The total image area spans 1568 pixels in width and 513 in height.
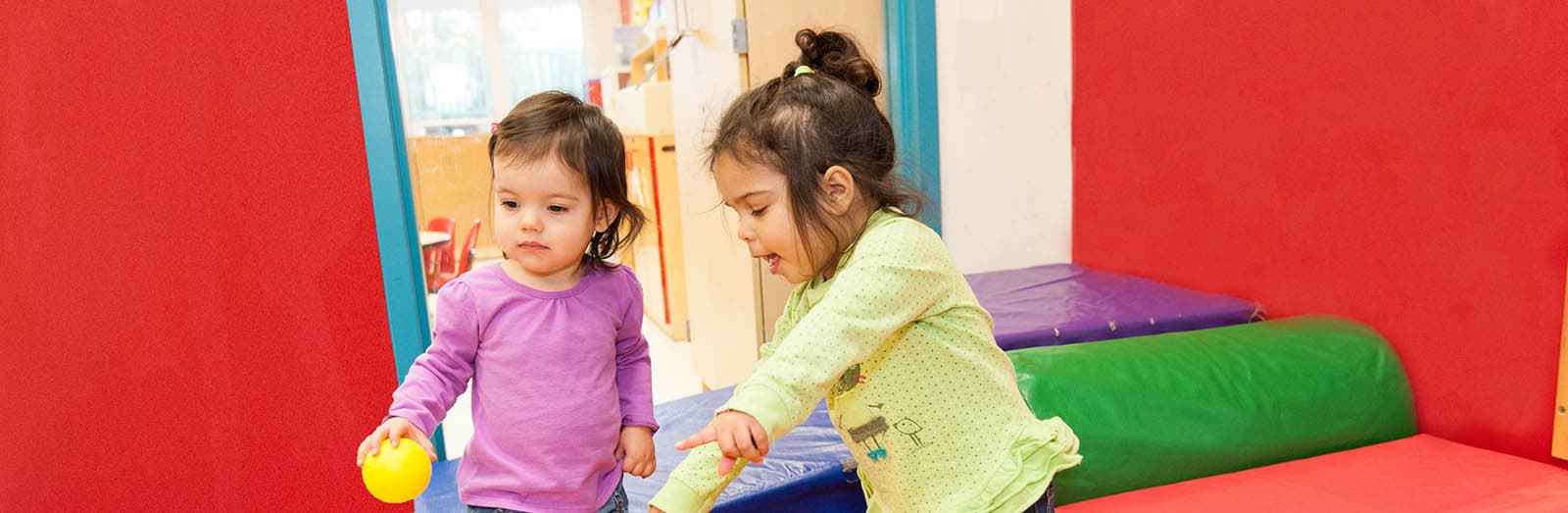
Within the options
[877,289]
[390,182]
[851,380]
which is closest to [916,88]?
[390,182]

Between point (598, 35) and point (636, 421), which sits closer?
point (636, 421)

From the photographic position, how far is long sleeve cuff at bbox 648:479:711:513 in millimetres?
1320

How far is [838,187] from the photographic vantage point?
1175 millimetres

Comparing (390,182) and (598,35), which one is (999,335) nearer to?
(390,182)

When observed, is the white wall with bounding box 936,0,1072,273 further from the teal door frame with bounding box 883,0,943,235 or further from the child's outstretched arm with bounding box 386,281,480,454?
the child's outstretched arm with bounding box 386,281,480,454

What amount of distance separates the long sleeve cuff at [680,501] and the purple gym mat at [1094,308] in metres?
0.85

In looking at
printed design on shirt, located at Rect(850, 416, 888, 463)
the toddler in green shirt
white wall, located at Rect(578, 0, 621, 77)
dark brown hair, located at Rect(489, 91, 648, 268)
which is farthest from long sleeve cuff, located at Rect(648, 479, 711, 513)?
white wall, located at Rect(578, 0, 621, 77)

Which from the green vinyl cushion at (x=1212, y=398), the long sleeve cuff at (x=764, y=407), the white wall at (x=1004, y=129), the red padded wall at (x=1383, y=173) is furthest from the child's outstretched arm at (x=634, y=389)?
the white wall at (x=1004, y=129)

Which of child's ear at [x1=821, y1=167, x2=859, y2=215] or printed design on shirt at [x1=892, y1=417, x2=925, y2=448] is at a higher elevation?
child's ear at [x1=821, y1=167, x2=859, y2=215]

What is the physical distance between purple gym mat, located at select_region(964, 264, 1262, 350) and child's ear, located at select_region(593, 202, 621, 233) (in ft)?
3.20

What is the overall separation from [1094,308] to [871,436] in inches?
44.9

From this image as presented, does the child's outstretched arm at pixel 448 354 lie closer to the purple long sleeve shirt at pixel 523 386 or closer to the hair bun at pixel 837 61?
the purple long sleeve shirt at pixel 523 386

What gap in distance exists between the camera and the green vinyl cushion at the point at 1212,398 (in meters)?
1.65

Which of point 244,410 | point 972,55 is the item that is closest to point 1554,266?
point 972,55
